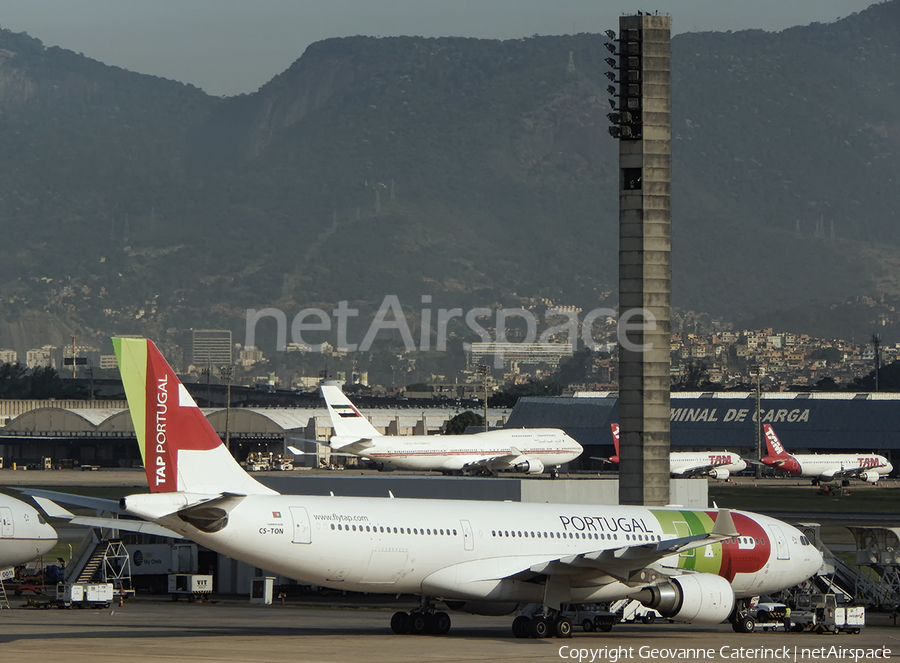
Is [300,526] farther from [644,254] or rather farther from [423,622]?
[644,254]

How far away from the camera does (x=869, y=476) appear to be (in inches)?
5241

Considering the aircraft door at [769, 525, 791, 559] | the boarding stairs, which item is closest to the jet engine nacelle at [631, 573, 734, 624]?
the aircraft door at [769, 525, 791, 559]

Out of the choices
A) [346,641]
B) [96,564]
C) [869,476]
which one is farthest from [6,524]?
[869,476]

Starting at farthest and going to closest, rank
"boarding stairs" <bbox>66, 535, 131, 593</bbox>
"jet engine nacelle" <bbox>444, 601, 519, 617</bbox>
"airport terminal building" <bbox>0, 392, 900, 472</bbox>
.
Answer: "airport terminal building" <bbox>0, 392, 900, 472</bbox>, "boarding stairs" <bbox>66, 535, 131, 593</bbox>, "jet engine nacelle" <bbox>444, 601, 519, 617</bbox>

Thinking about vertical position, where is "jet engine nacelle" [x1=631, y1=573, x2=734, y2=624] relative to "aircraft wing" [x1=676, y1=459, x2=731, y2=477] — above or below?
below

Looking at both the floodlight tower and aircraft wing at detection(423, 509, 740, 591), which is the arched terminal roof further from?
aircraft wing at detection(423, 509, 740, 591)

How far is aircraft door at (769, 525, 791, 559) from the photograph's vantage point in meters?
43.5

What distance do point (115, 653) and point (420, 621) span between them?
30.7 ft

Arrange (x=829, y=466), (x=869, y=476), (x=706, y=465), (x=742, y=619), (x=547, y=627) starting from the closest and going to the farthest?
(x=547, y=627) < (x=742, y=619) < (x=829, y=466) < (x=869, y=476) < (x=706, y=465)

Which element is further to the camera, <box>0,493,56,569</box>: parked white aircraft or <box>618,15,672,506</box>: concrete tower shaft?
<box>618,15,672,506</box>: concrete tower shaft

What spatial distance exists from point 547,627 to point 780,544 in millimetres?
8925

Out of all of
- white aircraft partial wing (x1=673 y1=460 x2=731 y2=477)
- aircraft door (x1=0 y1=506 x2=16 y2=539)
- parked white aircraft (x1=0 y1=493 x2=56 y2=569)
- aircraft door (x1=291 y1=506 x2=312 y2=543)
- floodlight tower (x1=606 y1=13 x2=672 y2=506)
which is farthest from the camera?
white aircraft partial wing (x1=673 y1=460 x2=731 y2=477)

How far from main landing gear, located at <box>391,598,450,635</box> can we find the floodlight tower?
A: 23.8 meters

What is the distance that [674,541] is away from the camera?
37.3 m
